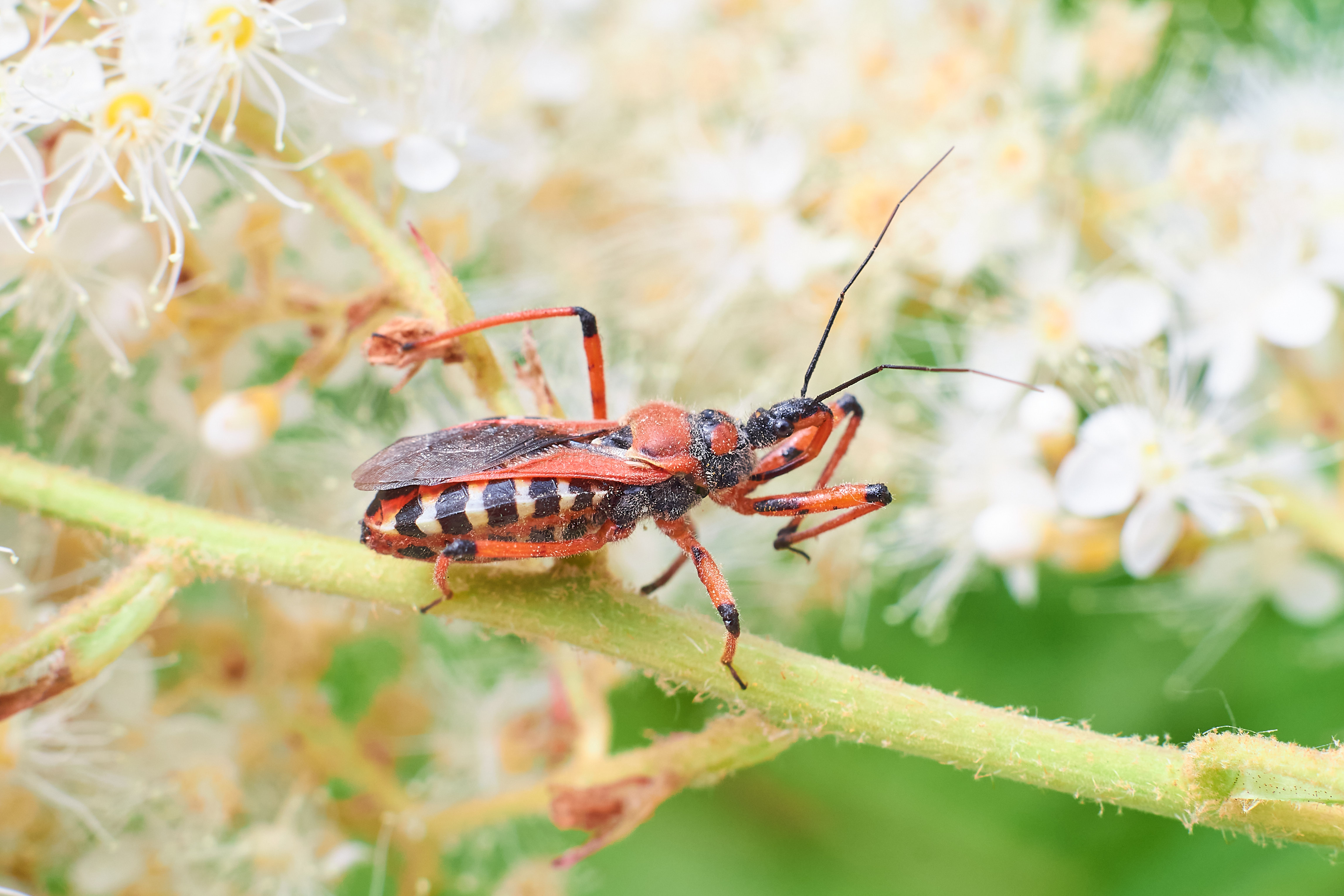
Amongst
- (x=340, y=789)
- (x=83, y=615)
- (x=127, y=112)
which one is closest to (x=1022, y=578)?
(x=340, y=789)

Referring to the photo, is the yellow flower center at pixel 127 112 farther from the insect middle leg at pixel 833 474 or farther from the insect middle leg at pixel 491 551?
the insect middle leg at pixel 833 474

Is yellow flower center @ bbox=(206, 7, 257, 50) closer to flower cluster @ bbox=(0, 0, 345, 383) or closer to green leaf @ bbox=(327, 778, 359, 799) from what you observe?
flower cluster @ bbox=(0, 0, 345, 383)

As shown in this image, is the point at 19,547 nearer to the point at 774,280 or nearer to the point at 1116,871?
the point at 774,280

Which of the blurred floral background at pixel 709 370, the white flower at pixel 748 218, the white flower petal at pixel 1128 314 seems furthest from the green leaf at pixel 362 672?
the white flower petal at pixel 1128 314

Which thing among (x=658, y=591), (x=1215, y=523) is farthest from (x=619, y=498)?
(x=1215, y=523)

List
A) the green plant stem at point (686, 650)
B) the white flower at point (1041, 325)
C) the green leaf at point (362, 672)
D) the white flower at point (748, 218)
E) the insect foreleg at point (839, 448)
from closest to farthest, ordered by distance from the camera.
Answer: the green plant stem at point (686, 650), the insect foreleg at point (839, 448), the white flower at point (1041, 325), the white flower at point (748, 218), the green leaf at point (362, 672)
